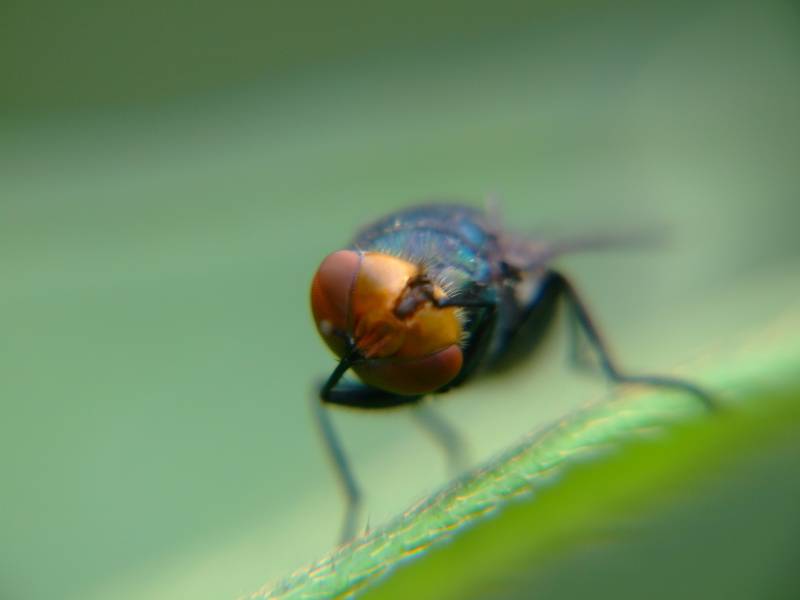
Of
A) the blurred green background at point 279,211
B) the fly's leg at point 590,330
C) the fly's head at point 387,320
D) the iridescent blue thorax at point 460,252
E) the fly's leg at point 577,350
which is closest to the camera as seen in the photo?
the fly's head at point 387,320

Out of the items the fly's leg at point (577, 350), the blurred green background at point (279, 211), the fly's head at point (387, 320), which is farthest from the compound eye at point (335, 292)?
the fly's leg at point (577, 350)

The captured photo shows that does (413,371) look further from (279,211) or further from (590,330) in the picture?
(279,211)

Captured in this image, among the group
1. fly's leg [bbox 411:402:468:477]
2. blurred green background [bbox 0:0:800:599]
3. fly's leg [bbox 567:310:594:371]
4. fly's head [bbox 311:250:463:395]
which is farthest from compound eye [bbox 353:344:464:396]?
fly's leg [bbox 567:310:594:371]

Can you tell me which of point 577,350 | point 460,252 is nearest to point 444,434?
point 577,350

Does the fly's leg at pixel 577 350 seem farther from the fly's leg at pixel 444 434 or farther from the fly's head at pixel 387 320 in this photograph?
the fly's head at pixel 387 320

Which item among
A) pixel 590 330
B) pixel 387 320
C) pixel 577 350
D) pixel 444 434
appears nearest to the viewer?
pixel 387 320

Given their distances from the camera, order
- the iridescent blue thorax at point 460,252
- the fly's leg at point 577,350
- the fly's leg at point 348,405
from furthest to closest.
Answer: the fly's leg at point 577,350 < the fly's leg at point 348,405 < the iridescent blue thorax at point 460,252

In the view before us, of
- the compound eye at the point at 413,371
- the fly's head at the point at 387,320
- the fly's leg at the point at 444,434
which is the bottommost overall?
the fly's leg at the point at 444,434

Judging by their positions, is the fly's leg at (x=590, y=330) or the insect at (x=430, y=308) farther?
the fly's leg at (x=590, y=330)
